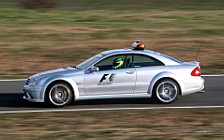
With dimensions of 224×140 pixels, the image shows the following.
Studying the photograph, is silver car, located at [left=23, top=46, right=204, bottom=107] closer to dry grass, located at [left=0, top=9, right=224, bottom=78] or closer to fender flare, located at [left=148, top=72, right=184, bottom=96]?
fender flare, located at [left=148, top=72, right=184, bottom=96]

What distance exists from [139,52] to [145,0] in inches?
1289

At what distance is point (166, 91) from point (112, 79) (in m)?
1.37

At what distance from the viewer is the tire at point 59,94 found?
46.9ft

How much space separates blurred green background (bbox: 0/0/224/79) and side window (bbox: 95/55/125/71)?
20.6 ft

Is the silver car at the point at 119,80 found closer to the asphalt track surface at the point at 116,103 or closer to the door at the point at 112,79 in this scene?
the door at the point at 112,79

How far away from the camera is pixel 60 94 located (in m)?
14.3

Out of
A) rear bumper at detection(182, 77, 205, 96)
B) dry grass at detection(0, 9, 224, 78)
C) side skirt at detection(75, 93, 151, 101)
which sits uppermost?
dry grass at detection(0, 9, 224, 78)

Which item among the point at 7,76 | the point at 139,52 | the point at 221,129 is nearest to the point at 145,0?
the point at 7,76

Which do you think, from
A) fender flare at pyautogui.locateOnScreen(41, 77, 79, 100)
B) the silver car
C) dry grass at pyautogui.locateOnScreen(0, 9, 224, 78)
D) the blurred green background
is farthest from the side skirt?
dry grass at pyautogui.locateOnScreen(0, 9, 224, 78)

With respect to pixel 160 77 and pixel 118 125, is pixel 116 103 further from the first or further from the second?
pixel 118 125

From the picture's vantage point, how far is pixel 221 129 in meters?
11.1

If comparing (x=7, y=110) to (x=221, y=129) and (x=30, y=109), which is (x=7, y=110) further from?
(x=221, y=129)

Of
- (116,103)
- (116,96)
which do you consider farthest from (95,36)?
(116,96)

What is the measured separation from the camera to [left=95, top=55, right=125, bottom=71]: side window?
47.8 feet
